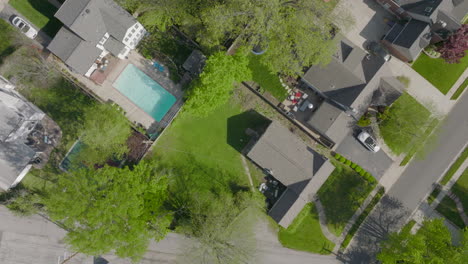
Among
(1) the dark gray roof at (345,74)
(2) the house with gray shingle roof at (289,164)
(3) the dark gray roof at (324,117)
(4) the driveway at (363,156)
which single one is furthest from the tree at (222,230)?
(1) the dark gray roof at (345,74)

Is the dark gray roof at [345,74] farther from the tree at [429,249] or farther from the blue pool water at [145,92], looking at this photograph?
the blue pool water at [145,92]

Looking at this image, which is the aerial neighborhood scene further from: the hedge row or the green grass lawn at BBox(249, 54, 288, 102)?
the hedge row

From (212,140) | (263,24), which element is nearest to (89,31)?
(212,140)

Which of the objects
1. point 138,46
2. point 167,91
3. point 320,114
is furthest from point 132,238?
point 320,114

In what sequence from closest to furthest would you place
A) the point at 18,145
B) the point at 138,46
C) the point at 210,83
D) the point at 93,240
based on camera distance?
the point at 93,240 < the point at 210,83 < the point at 18,145 < the point at 138,46

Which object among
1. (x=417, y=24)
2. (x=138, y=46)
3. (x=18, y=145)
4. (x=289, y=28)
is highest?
(x=417, y=24)

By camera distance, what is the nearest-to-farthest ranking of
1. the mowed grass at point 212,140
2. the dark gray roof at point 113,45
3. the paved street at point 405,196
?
the dark gray roof at point 113,45 → the mowed grass at point 212,140 → the paved street at point 405,196

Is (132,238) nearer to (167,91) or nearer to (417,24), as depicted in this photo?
(167,91)
